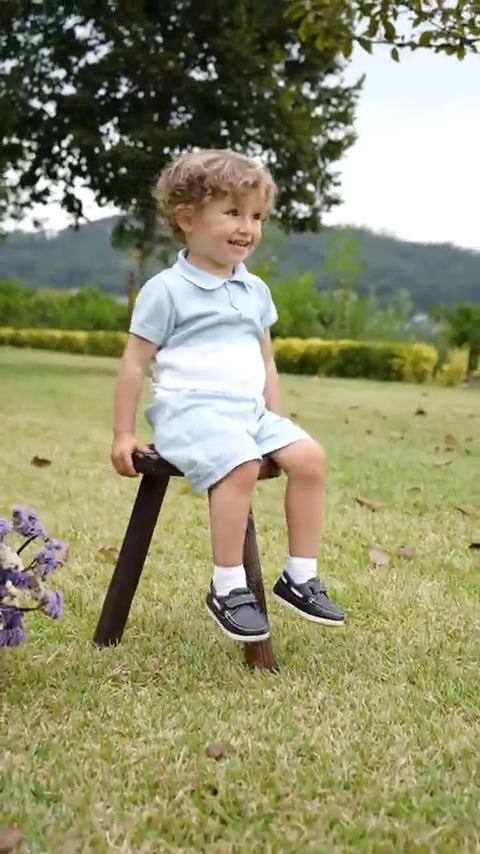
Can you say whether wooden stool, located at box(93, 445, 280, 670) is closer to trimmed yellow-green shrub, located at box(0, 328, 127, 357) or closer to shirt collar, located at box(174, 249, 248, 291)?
shirt collar, located at box(174, 249, 248, 291)

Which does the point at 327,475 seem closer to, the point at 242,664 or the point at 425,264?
the point at 242,664

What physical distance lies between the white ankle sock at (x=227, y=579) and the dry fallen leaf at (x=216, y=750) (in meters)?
0.39

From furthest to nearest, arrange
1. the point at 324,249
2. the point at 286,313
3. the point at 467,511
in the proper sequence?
the point at 324,249, the point at 286,313, the point at 467,511

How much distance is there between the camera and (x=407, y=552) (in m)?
3.35

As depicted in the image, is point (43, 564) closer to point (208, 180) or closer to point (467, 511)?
point (208, 180)

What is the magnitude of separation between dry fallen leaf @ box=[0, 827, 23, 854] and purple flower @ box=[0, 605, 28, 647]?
0.54m

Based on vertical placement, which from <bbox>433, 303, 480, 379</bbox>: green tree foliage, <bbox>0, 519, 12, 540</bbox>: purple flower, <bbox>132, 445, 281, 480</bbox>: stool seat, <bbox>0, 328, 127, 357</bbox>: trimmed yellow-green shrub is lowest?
<bbox>0, 328, 127, 357</bbox>: trimmed yellow-green shrub

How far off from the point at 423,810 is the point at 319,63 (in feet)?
43.7

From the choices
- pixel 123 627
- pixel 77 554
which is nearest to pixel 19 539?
pixel 77 554

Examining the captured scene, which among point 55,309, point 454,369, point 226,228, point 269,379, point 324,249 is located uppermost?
point 226,228

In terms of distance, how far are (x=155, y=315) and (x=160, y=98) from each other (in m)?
11.8

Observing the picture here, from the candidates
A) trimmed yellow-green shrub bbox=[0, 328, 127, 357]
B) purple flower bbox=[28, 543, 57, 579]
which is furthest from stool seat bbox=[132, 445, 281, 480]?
trimmed yellow-green shrub bbox=[0, 328, 127, 357]

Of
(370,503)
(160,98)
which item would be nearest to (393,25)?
(370,503)

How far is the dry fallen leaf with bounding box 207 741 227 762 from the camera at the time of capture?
5.90ft
